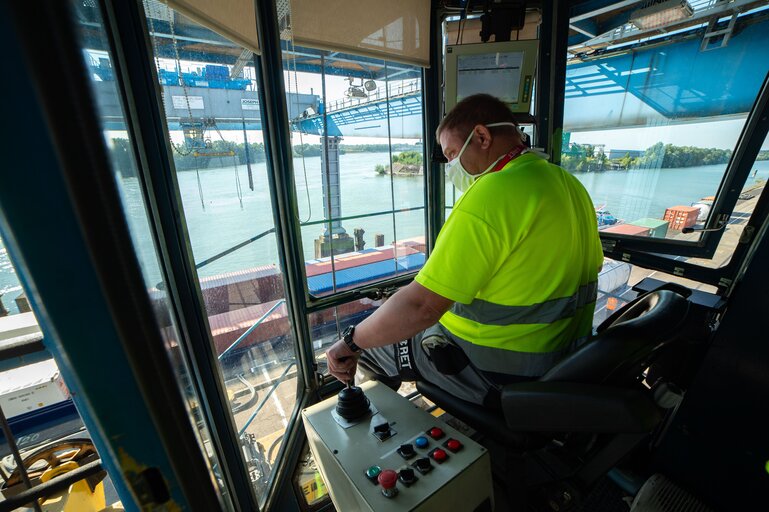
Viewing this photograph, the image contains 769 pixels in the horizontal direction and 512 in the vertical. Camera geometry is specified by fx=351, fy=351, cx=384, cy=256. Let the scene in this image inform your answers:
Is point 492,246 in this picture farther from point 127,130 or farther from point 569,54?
point 569,54

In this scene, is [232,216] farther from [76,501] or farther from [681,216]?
[681,216]

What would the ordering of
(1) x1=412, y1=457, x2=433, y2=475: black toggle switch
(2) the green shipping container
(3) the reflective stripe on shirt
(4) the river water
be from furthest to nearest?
(2) the green shipping container, (4) the river water, (3) the reflective stripe on shirt, (1) x1=412, y1=457, x2=433, y2=475: black toggle switch

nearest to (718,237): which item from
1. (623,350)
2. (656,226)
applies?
(656,226)

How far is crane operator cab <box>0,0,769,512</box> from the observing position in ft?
1.10

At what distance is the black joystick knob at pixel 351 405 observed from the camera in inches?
50.8

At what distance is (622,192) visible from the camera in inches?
84.9

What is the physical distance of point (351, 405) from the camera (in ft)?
4.25

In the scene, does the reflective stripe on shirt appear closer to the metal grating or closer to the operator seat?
the operator seat

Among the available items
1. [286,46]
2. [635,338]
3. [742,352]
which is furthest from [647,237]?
[286,46]

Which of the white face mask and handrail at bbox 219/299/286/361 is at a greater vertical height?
the white face mask

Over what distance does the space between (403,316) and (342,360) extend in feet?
1.27

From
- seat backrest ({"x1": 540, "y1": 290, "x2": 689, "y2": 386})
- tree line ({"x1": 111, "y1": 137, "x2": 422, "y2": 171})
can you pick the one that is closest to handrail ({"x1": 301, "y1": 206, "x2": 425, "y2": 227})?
tree line ({"x1": 111, "y1": 137, "x2": 422, "y2": 171})

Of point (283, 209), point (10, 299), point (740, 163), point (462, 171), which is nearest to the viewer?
point (10, 299)

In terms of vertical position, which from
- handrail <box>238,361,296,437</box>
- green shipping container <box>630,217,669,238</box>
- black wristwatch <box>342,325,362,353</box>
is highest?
green shipping container <box>630,217,669,238</box>
